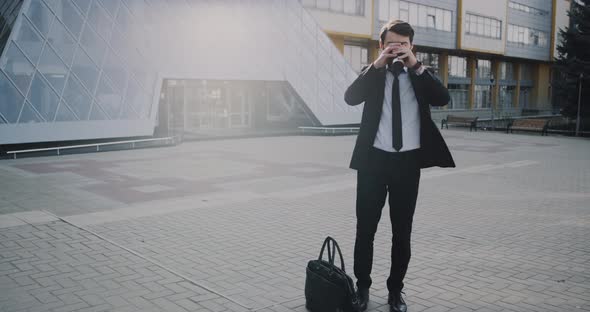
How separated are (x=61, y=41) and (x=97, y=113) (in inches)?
99.6

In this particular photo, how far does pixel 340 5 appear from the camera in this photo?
112 feet

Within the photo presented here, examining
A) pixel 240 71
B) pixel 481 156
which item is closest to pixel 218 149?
pixel 240 71

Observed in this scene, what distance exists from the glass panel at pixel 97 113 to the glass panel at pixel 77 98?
0.55 feet

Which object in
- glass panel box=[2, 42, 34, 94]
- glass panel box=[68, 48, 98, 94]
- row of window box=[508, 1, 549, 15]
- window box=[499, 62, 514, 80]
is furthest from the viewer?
window box=[499, 62, 514, 80]

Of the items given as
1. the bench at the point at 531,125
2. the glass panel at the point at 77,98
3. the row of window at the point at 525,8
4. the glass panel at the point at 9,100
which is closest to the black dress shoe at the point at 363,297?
the glass panel at the point at 9,100

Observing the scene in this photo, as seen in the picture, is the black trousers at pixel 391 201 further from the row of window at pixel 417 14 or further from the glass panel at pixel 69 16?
the row of window at pixel 417 14

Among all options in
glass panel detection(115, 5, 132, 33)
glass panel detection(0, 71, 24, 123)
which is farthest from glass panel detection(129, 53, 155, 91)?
glass panel detection(0, 71, 24, 123)

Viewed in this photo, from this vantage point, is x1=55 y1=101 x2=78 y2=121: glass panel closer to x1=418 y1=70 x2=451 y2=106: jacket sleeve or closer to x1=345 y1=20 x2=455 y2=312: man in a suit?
x1=345 y1=20 x2=455 y2=312: man in a suit

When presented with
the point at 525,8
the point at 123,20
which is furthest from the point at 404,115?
the point at 525,8

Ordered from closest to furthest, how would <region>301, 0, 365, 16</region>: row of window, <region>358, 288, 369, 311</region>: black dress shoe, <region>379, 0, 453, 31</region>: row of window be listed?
1. <region>358, 288, 369, 311</region>: black dress shoe
2. <region>301, 0, 365, 16</region>: row of window
3. <region>379, 0, 453, 31</region>: row of window

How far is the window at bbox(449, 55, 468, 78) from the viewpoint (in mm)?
48219

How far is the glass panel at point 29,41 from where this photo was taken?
16.0m

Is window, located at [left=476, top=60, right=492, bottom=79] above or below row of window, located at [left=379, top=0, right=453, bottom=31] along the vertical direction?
below

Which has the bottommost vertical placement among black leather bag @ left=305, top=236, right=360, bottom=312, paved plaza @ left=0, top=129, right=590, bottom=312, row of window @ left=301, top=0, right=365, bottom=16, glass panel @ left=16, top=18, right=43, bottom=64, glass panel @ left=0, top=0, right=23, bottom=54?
paved plaza @ left=0, top=129, right=590, bottom=312
